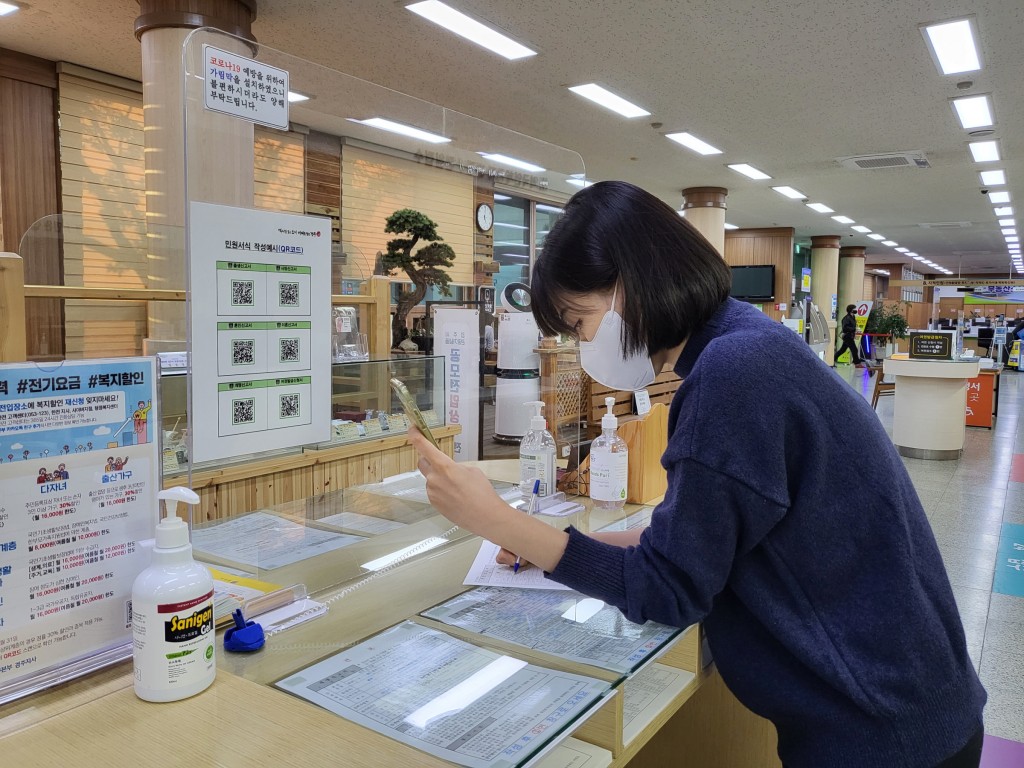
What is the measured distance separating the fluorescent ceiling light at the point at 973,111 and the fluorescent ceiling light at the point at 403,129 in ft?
20.3

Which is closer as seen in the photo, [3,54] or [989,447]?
[3,54]

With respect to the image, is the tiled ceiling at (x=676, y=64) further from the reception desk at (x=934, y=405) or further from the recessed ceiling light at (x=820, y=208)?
the recessed ceiling light at (x=820, y=208)

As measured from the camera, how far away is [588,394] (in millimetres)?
2459

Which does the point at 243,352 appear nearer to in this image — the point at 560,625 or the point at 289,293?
the point at 289,293

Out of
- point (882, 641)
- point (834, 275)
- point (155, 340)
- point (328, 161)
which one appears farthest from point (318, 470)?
point (834, 275)

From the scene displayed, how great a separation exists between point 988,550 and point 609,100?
4.59 m

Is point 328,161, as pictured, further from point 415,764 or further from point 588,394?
point 588,394

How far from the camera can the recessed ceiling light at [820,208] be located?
1237cm

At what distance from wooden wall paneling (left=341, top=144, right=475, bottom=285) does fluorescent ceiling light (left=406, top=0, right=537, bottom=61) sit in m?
2.88

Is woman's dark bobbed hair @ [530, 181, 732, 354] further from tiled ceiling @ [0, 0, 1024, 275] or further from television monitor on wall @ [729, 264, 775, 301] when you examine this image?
television monitor on wall @ [729, 264, 775, 301]

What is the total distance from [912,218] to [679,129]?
8.87 meters

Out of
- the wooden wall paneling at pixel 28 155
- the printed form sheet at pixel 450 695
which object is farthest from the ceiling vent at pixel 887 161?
the printed form sheet at pixel 450 695

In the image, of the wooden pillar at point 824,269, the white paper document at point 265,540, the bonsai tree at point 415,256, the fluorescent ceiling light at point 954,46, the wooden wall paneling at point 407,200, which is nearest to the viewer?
the white paper document at point 265,540

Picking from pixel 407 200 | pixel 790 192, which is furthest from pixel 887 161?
pixel 407 200
